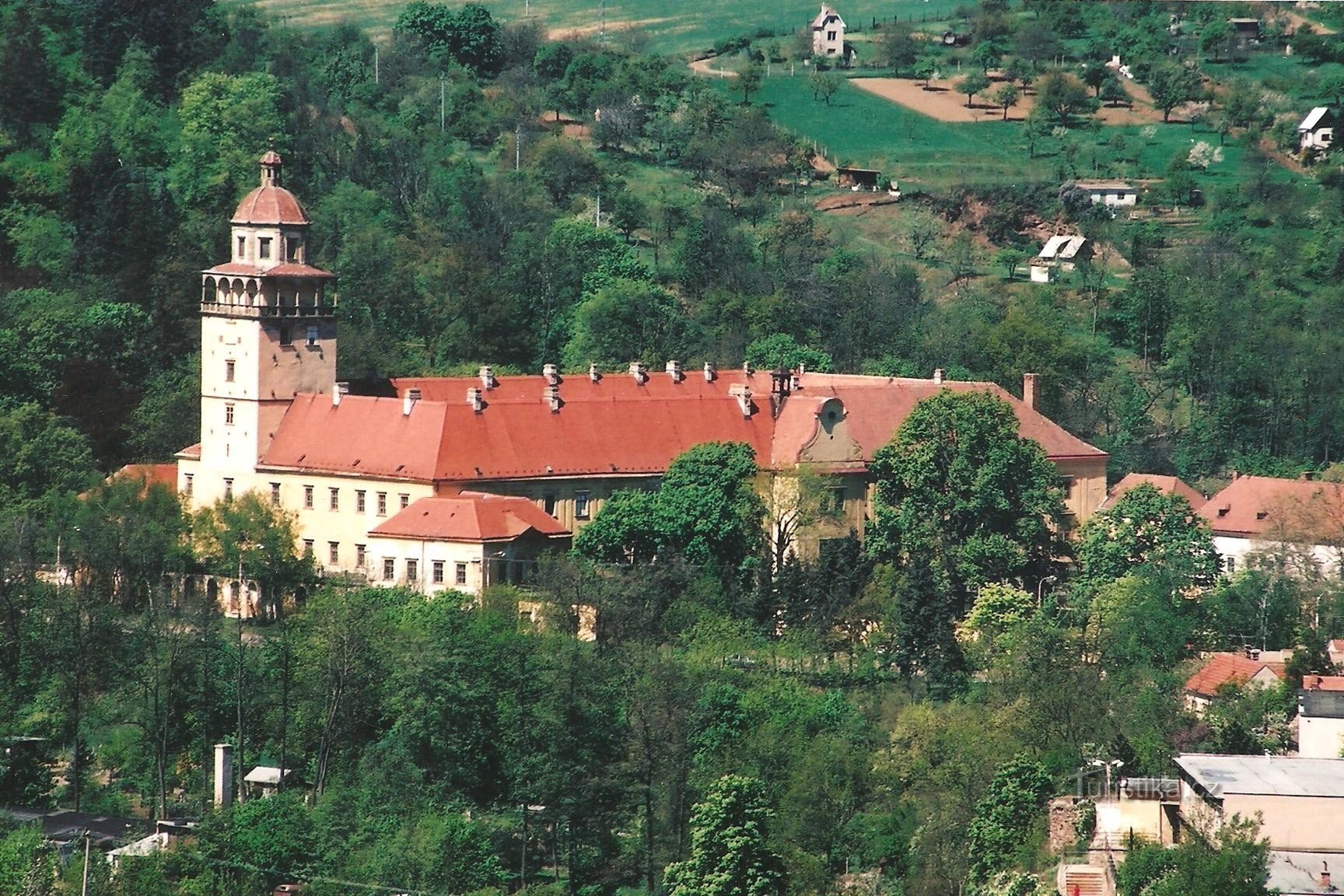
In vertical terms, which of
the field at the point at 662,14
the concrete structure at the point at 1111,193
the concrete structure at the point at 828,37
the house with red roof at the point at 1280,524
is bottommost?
the house with red roof at the point at 1280,524

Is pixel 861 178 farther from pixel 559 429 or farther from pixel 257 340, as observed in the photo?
pixel 257 340

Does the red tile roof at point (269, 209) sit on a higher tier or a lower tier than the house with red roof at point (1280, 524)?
higher

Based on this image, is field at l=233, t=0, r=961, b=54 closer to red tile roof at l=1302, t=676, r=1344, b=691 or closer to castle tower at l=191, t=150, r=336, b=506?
castle tower at l=191, t=150, r=336, b=506

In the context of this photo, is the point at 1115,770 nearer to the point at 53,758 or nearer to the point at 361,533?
the point at 53,758

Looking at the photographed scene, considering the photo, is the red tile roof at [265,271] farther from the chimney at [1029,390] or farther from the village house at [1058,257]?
the village house at [1058,257]

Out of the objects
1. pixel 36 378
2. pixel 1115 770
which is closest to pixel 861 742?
pixel 1115 770

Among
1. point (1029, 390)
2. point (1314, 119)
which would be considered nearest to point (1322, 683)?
point (1029, 390)

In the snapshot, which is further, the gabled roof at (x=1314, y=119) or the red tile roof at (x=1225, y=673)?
the gabled roof at (x=1314, y=119)

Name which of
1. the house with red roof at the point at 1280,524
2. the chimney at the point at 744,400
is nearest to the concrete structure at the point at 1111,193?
the house with red roof at the point at 1280,524
